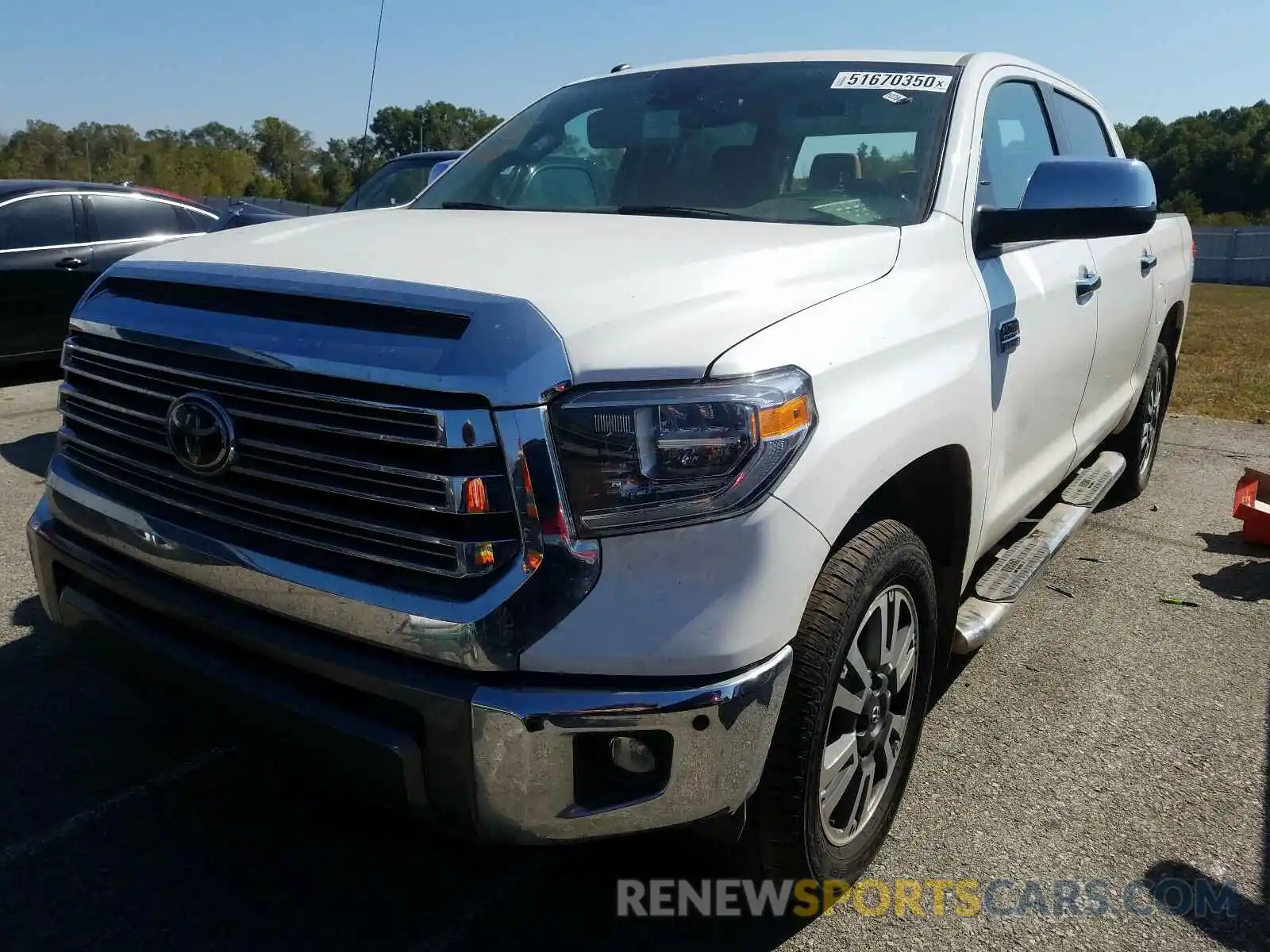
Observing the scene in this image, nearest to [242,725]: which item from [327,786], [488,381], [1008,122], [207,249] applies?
[327,786]

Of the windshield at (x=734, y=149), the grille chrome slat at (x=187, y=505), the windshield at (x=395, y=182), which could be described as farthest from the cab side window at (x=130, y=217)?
the grille chrome slat at (x=187, y=505)

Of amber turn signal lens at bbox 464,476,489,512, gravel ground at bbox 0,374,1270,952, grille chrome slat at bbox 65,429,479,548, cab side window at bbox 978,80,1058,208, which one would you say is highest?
cab side window at bbox 978,80,1058,208

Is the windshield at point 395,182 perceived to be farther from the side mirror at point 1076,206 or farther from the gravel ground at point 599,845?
A: the side mirror at point 1076,206

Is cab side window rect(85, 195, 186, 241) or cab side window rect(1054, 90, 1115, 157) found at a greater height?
cab side window rect(1054, 90, 1115, 157)

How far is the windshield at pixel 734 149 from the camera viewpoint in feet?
9.71

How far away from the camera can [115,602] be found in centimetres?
235

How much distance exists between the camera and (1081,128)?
438cm

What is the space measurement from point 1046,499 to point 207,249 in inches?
130

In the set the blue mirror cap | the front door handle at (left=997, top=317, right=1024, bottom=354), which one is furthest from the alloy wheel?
the blue mirror cap

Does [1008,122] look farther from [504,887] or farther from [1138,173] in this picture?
[504,887]

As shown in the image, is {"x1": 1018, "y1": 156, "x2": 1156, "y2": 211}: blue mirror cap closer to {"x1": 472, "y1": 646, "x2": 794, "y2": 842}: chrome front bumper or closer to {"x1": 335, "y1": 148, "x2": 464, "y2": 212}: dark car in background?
{"x1": 472, "y1": 646, "x2": 794, "y2": 842}: chrome front bumper

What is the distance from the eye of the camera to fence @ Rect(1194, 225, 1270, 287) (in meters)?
35.8

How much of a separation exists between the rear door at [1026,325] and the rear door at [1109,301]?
15 cm

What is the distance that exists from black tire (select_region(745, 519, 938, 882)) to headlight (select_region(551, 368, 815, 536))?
362 mm
